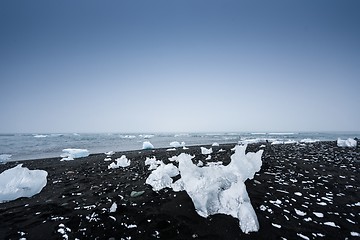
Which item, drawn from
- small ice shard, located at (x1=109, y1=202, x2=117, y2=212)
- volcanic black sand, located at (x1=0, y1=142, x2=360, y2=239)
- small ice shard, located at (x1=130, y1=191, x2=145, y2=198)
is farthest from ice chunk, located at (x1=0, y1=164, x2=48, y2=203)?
small ice shard, located at (x1=109, y1=202, x2=117, y2=212)

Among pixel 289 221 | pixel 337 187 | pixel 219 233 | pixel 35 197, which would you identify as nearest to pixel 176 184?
pixel 219 233

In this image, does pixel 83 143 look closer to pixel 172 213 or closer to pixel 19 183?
Result: pixel 19 183

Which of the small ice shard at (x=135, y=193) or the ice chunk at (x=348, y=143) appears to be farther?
the ice chunk at (x=348, y=143)

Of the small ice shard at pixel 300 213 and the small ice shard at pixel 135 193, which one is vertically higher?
the small ice shard at pixel 300 213

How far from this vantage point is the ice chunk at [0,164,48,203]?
18.5ft

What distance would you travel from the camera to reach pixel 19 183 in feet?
19.0

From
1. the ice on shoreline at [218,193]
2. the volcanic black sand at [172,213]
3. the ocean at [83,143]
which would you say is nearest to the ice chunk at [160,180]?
the volcanic black sand at [172,213]

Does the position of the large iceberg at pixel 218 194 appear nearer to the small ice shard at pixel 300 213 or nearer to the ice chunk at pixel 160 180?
the small ice shard at pixel 300 213

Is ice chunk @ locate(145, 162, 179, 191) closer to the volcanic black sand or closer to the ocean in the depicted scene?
the volcanic black sand

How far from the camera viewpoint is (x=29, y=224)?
4.02m

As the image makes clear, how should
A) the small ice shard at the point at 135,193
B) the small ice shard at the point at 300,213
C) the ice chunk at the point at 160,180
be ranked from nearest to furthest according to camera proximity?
the small ice shard at the point at 300,213 < the small ice shard at the point at 135,193 < the ice chunk at the point at 160,180

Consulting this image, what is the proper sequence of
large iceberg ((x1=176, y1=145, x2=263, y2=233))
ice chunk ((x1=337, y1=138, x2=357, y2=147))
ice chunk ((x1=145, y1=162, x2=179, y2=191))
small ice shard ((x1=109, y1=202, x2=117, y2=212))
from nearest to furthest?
large iceberg ((x1=176, y1=145, x2=263, y2=233)), small ice shard ((x1=109, y1=202, x2=117, y2=212)), ice chunk ((x1=145, y1=162, x2=179, y2=191)), ice chunk ((x1=337, y1=138, x2=357, y2=147))

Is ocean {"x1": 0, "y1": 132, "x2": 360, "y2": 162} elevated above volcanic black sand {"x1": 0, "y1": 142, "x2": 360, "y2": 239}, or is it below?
below

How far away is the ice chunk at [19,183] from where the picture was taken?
563 cm
